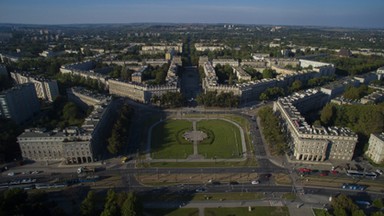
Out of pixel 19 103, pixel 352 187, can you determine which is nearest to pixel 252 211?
pixel 352 187

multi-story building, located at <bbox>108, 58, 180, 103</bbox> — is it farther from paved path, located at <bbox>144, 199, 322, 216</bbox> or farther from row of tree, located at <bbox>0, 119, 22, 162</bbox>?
paved path, located at <bbox>144, 199, 322, 216</bbox>

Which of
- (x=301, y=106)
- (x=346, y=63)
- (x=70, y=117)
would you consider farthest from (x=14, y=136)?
(x=346, y=63)

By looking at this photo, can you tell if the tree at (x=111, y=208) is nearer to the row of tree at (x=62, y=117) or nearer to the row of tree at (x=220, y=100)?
the row of tree at (x=62, y=117)

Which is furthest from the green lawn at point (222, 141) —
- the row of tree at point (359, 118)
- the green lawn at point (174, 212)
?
the row of tree at point (359, 118)

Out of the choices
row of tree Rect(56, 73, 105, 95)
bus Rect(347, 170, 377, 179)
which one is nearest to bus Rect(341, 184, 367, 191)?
bus Rect(347, 170, 377, 179)

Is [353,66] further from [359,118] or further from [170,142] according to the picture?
[170,142]

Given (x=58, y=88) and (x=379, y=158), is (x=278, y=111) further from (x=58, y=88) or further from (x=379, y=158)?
(x=58, y=88)
